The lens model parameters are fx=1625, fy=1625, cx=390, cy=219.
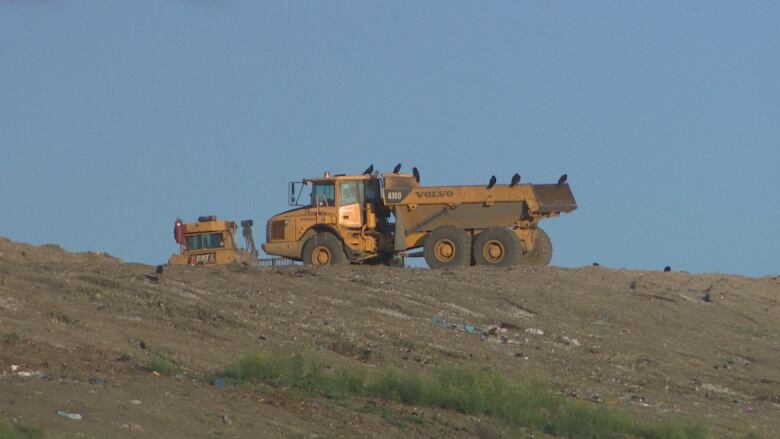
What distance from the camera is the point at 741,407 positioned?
74.2ft

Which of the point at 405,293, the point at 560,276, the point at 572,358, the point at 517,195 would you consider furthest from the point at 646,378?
the point at 517,195

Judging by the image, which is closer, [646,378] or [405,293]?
[646,378]

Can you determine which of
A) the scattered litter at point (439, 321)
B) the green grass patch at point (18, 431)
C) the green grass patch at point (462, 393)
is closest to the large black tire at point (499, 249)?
the scattered litter at point (439, 321)

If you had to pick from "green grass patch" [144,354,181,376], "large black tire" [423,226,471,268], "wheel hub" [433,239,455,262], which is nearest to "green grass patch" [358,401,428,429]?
"green grass patch" [144,354,181,376]

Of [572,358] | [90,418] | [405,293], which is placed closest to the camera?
[90,418]

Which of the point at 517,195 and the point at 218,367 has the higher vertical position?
the point at 517,195

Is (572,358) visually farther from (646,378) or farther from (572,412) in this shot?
(572,412)

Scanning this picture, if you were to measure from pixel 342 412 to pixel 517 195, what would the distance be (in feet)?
59.5

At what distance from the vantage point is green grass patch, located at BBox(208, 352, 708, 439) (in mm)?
17938

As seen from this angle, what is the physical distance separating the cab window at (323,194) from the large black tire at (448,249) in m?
2.31

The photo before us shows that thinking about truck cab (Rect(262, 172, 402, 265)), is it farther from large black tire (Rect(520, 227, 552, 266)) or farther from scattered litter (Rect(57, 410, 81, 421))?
scattered litter (Rect(57, 410, 81, 421))

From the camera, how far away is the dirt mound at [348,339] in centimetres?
1598

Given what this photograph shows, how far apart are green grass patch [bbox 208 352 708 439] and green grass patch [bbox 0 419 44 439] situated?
3.97m

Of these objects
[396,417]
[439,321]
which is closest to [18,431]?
[396,417]
